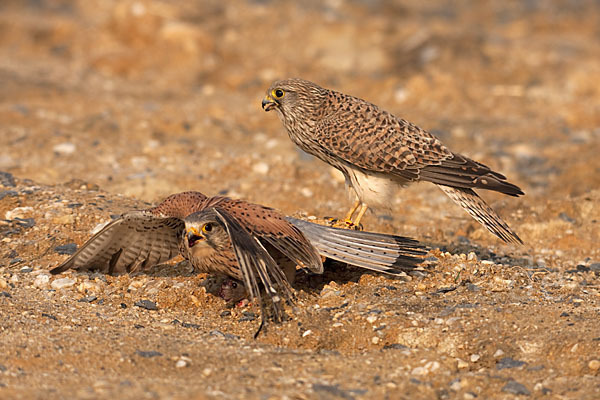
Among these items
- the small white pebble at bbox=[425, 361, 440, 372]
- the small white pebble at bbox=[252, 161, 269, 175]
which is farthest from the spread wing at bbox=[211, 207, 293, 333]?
the small white pebble at bbox=[252, 161, 269, 175]

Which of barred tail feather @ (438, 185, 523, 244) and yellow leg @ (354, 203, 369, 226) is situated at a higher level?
barred tail feather @ (438, 185, 523, 244)

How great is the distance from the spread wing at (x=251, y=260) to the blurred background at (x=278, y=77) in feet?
8.25

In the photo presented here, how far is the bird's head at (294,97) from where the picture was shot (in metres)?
5.63

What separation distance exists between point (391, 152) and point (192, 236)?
182cm

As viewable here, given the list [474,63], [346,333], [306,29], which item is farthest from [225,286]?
[306,29]

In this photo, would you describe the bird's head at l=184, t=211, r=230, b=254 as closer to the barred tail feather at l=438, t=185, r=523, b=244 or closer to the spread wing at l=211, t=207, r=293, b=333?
A: the spread wing at l=211, t=207, r=293, b=333

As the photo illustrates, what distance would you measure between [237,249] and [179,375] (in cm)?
71

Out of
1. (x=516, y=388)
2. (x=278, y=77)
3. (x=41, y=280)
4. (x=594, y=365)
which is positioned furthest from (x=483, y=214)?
(x=278, y=77)

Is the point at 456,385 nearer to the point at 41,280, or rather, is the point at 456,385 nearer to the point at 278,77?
the point at 41,280

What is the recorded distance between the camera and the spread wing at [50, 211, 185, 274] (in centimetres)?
469

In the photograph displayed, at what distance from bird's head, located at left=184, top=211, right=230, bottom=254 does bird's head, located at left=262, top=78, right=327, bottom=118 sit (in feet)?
5.50

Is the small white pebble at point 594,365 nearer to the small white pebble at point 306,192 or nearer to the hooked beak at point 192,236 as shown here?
the hooked beak at point 192,236

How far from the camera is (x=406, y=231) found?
6.58m

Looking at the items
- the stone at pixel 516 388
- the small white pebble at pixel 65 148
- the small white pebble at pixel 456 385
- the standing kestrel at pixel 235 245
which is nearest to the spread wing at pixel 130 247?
the standing kestrel at pixel 235 245
